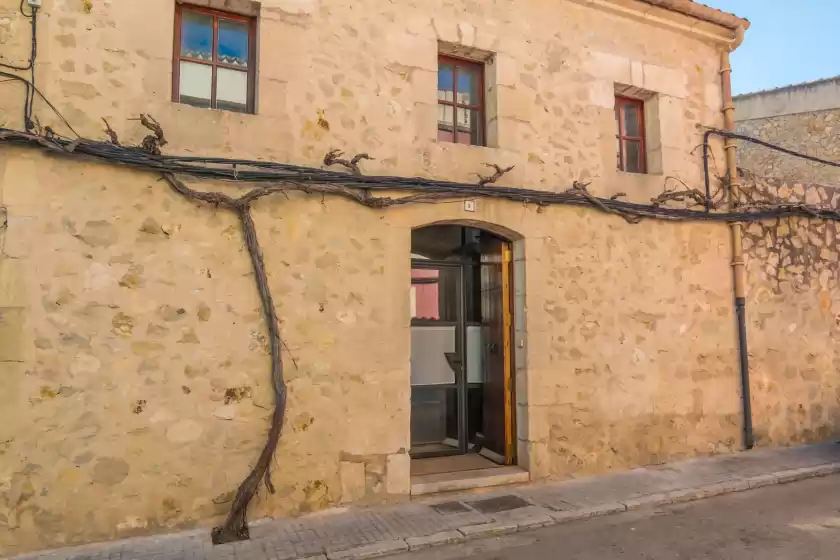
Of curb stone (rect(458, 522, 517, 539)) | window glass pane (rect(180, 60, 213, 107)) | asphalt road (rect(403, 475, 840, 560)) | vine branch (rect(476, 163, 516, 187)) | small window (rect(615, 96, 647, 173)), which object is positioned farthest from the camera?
small window (rect(615, 96, 647, 173))

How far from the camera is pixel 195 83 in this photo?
4.50 m

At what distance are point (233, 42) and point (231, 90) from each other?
1.38 feet

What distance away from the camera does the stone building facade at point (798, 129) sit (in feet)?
36.4

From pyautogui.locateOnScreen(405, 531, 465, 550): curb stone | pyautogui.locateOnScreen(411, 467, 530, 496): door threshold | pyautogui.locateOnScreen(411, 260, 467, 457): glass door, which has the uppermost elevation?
pyautogui.locateOnScreen(411, 260, 467, 457): glass door

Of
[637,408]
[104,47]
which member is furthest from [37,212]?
[637,408]

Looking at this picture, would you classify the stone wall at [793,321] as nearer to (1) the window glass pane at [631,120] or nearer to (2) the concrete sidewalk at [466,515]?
(2) the concrete sidewalk at [466,515]

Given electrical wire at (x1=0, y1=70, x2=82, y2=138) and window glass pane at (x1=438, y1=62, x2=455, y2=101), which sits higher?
window glass pane at (x1=438, y1=62, x2=455, y2=101)

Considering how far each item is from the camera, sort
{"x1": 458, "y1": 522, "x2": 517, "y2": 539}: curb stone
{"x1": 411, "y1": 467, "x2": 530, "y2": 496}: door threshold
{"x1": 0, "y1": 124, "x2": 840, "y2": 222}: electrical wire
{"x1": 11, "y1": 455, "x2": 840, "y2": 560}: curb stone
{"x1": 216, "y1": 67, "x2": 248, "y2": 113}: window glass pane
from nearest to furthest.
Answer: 1. {"x1": 11, "y1": 455, "x2": 840, "y2": 560}: curb stone
2. {"x1": 0, "y1": 124, "x2": 840, "y2": 222}: electrical wire
3. {"x1": 458, "y1": 522, "x2": 517, "y2": 539}: curb stone
4. {"x1": 216, "y1": 67, "x2": 248, "y2": 113}: window glass pane
5. {"x1": 411, "y1": 467, "x2": 530, "y2": 496}: door threshold

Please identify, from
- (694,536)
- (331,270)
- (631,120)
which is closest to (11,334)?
(331,270)

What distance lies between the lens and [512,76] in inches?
218

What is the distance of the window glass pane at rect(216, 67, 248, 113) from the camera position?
15.0ft

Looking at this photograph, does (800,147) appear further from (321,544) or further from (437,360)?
A: (321,544)

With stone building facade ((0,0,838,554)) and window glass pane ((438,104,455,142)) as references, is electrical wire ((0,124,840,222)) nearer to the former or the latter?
stone building facade ((0,0,838,554))

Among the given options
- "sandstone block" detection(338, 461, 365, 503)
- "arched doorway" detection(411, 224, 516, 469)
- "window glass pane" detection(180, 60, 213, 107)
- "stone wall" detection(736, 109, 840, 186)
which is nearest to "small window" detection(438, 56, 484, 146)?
"arched doorway" detection(411, 224, 516, 469)
